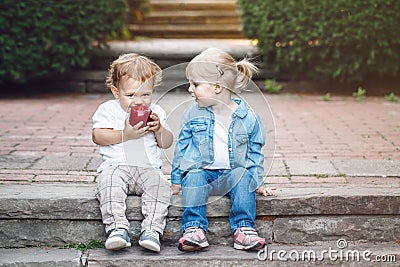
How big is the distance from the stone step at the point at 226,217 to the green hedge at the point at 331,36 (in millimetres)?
3483

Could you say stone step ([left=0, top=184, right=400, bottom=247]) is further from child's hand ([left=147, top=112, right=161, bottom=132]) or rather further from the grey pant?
child's hand ([left=147, top=112, right=161, bottom=132])

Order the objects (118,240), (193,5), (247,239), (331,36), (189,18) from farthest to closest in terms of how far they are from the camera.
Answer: (193,5), (189,18), (331,36), (247,239), (118,240)

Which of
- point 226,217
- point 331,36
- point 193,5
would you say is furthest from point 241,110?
point 193,5

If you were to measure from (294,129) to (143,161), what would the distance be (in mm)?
2097

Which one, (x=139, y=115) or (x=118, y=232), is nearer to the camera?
(x=118, y=232)

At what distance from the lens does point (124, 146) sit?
328cm

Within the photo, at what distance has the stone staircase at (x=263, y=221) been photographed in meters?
3.17

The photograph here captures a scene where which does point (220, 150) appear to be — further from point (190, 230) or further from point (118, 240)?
point (118, 240)

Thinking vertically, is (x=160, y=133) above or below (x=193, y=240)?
above

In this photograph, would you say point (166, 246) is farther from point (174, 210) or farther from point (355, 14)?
point (355, 14)

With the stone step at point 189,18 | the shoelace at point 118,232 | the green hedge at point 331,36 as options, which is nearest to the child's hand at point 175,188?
the shoelace at point 118,232

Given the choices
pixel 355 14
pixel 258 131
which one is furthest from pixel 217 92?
pixel 355 14

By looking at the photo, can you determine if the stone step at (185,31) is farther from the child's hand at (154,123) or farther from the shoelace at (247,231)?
the shoelace at (247,231)

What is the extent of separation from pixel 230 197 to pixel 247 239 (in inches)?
8.9
